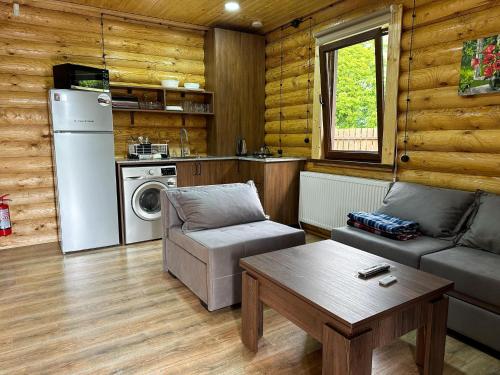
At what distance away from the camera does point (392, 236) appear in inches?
104

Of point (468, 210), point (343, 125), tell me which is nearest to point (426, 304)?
point (468, 210)

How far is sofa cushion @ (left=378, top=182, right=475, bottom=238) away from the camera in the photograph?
2.65m

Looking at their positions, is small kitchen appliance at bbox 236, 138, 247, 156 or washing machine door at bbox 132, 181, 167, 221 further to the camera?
small kitchen appliance at bbox 236, 138, 247, 156

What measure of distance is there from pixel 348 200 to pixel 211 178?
1.74 meters

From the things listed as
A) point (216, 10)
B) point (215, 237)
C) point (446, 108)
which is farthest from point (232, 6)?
point (215, 237)

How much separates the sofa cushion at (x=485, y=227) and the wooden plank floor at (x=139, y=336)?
66 centimetres

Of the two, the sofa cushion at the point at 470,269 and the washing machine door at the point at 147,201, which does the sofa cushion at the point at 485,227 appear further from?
the washing machine door at the point at 147,201

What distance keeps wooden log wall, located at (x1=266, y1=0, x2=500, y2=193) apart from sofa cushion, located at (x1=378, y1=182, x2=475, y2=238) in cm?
27

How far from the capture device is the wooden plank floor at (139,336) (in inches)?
76.1

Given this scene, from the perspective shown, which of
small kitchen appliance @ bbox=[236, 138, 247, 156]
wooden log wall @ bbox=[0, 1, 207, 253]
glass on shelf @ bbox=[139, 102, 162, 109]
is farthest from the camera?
small kitchen appliance @ bbox=[236, 138, 247, 156]

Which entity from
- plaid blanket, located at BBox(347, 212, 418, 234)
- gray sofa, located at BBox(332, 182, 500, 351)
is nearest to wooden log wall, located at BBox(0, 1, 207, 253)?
plaid blanket, located at BBox(347, 212, 418, 234)

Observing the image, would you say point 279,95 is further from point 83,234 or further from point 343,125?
point 83,234

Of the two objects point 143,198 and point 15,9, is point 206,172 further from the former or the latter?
point 15,9

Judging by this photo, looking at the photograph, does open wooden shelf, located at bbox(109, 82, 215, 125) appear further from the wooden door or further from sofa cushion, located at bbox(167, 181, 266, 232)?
sofa cushion, located at bbox(167, 181, 266, 232)
